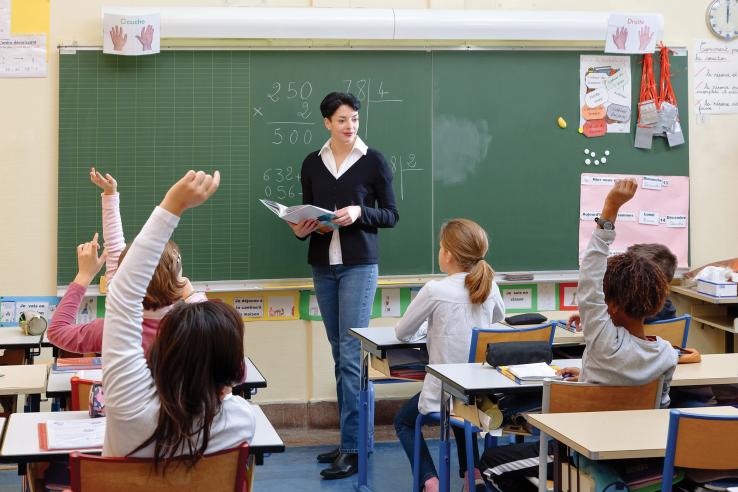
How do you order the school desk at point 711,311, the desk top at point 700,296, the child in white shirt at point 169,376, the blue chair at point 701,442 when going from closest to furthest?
the child in white shirt at point 169,376
the blue chair at point 701,442
the desk top at point 700,296
the school desk at point 711,311

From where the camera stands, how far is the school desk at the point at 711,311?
217 inches

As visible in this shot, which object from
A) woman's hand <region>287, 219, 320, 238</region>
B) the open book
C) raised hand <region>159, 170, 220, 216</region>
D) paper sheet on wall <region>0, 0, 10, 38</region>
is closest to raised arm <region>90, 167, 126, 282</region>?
the open book

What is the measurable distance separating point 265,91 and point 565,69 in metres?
1.80

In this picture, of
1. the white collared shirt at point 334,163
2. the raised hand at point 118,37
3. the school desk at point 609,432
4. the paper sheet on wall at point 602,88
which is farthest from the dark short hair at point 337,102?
the school desk at point 609,432

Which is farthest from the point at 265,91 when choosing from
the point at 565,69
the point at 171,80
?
the point at 565,69

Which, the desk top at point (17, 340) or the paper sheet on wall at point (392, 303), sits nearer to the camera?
the desk top at point (17, 340)

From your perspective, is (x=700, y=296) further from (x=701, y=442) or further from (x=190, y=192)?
(x=190, y=192)

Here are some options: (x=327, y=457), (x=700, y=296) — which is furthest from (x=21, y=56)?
(x=700, y=296)

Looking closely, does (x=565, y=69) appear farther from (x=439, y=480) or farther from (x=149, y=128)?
(x=439, y=480)

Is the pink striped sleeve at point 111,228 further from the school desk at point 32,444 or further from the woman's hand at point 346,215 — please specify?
the woman's hand at point 346,215

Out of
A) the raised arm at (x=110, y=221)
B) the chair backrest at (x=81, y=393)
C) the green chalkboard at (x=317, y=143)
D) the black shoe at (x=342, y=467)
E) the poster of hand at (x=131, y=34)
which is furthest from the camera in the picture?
the green chalkboard at (x=317, y=143)

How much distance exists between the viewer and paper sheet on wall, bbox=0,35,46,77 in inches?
198

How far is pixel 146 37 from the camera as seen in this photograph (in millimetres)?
5066

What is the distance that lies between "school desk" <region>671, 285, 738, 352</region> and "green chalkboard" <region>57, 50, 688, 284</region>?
718mm
